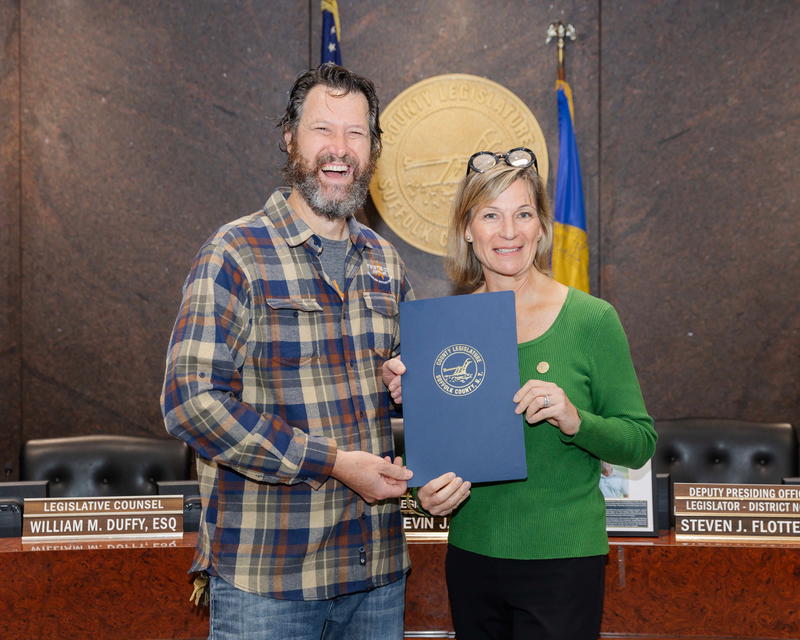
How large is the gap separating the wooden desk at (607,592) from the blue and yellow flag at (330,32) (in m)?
2.60

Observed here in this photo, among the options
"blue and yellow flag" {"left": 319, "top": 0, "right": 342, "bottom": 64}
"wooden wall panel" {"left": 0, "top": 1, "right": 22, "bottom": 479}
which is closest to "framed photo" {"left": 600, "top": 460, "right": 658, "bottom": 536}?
"blue and yellow flag" {"left": 319, "top": 0, "right": 342, "bottom": 64}

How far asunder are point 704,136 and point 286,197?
3.14 m

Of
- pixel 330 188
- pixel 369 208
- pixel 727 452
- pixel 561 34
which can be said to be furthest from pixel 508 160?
pixel 561 34

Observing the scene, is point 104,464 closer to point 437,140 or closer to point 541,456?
point 541,456

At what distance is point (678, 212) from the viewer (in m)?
4.28

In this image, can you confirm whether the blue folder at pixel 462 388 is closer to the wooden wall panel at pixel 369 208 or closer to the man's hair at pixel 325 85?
the man's hair at pixel 325 85

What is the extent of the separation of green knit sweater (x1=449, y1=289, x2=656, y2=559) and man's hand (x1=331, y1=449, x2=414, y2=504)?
177 mm

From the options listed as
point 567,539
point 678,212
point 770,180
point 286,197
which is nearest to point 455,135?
point 678,212

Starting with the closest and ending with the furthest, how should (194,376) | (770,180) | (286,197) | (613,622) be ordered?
1. (194,376)
2. (286,197)
3. (613,622)
4. (770,180)

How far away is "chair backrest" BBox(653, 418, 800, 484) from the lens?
301 centimetres

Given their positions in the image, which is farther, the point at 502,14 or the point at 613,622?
the point at 502,14

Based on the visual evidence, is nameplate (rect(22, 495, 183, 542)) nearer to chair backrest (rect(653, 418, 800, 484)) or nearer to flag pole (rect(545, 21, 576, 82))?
chair backrest (rect(653, 418, 800, 484))

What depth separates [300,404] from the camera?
1.58 metres

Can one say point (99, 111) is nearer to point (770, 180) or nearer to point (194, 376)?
point (194, 376)
